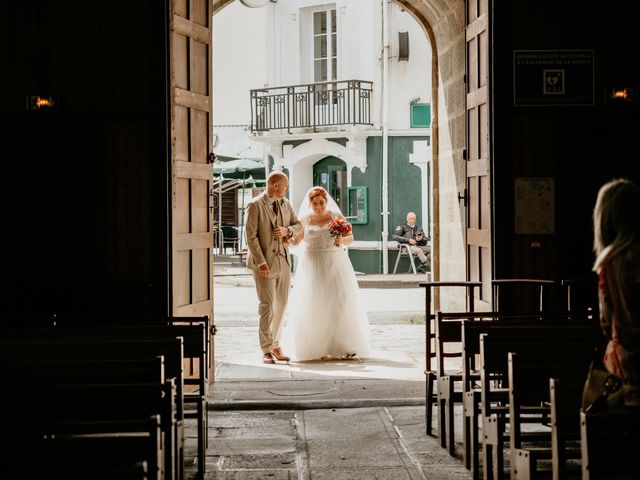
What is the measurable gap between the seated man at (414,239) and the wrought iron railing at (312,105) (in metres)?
3.14

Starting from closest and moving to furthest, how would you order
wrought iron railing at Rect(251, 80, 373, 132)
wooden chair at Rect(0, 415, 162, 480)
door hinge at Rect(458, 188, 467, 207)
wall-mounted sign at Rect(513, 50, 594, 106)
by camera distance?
wooden chair at Rect(0, 415, 162, 480), wall-mounted sign at Rect(513, 50, 594, 106), door hinge at Rect(458, 188, 467, 207), wrought iron railing at Rect(251, 80, 373, 132)

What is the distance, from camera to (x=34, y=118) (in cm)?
864

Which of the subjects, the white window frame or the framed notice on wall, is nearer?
the framed notice on wall

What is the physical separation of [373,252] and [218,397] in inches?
671

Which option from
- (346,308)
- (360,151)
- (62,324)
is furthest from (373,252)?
(62,324)

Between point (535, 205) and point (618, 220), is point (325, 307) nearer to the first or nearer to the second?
point (535, 205)

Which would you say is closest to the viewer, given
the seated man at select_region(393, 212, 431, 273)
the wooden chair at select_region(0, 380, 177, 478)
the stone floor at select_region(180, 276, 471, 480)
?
the wooden chair at select_region(0, 380, 177, 478)

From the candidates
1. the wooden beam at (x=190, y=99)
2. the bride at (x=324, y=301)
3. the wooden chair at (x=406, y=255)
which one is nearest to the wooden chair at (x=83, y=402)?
the wooden beam at (x=190, y=99)

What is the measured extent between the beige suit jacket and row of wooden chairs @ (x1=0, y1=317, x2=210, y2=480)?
14.0ft

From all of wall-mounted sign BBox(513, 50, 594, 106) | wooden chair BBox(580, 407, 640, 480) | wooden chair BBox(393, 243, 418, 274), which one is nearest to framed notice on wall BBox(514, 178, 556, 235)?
wall-mounted sign BBox(513, 50, 594, 106)

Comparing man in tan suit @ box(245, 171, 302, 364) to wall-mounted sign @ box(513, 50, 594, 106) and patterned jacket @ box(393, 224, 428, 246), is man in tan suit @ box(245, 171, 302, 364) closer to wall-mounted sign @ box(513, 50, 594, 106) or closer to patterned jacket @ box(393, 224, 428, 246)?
wall-mounted sign @ box(513, 50, 594, 106)

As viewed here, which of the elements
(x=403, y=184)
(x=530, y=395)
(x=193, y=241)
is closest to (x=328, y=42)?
(x=403, y=184)

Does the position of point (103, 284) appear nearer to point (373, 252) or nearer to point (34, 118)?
point (34, 118)

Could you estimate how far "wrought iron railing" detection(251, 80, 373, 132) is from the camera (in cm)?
2588
